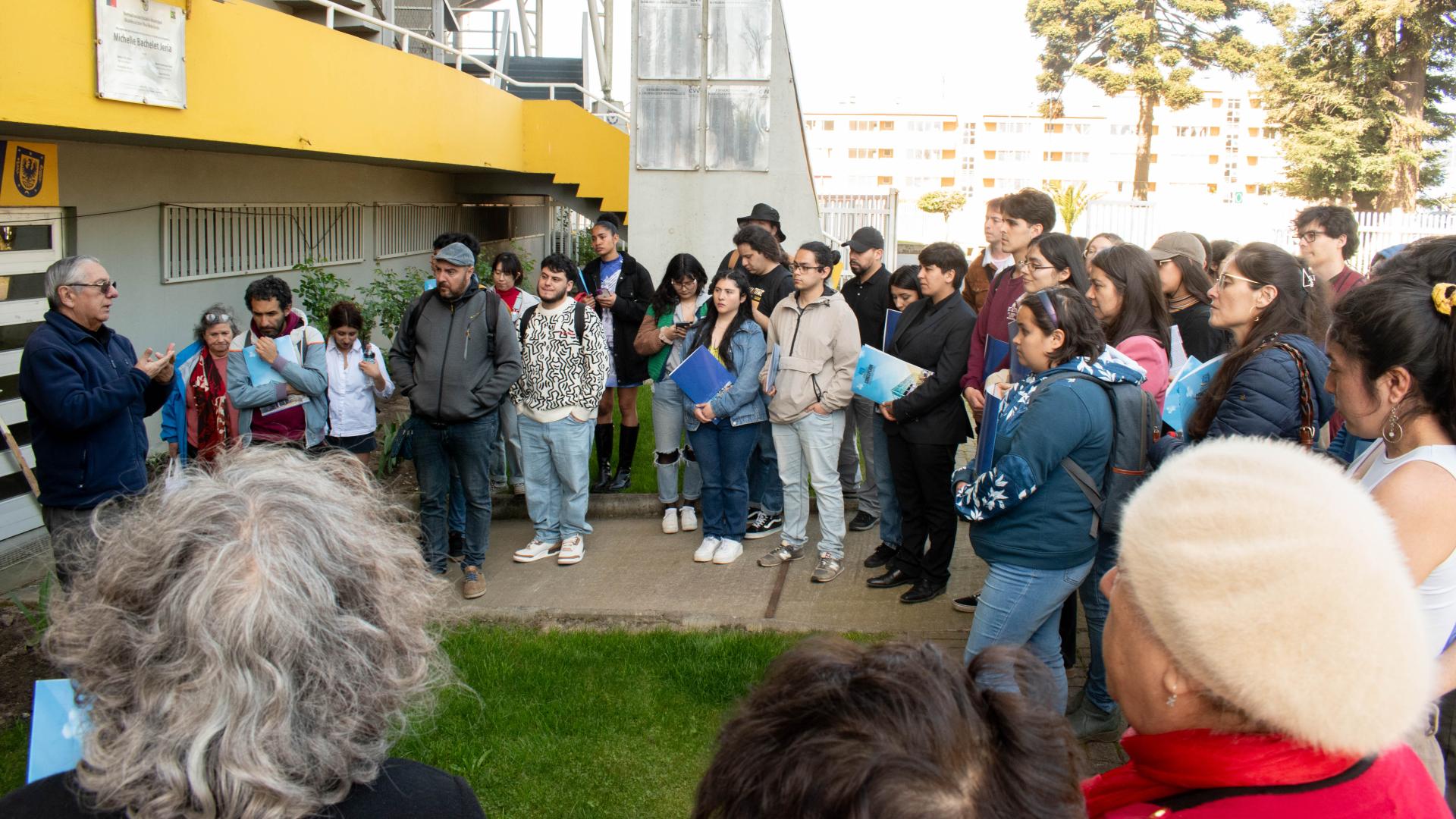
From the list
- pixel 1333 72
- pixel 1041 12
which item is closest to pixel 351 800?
pixel 1333 72

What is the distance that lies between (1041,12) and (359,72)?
43.9 metres

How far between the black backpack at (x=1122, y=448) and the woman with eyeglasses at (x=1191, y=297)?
144cm

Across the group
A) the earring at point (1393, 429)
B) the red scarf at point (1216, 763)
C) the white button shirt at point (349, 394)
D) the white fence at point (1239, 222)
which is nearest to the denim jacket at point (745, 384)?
the white button shirt at point (349, 394)

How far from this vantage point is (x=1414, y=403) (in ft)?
7.99

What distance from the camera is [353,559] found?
5.41ft

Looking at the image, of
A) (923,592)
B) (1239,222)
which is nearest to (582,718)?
(923,592)

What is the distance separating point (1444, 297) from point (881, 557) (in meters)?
4.29

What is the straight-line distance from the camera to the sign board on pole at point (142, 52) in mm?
6977

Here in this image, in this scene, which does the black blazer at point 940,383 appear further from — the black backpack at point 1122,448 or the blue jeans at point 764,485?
the black backpack at point 1122,448

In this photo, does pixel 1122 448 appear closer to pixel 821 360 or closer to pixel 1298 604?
pixel 821 360

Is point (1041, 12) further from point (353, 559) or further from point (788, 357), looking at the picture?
point (353, 559)

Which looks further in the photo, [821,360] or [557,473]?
[557,473]

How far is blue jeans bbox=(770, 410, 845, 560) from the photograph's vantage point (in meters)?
6.36

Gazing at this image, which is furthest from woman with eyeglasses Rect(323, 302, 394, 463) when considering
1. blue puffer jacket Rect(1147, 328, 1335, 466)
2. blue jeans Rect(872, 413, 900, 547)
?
blue puffer jacket Rect(1147, 328, 1335, 466)
